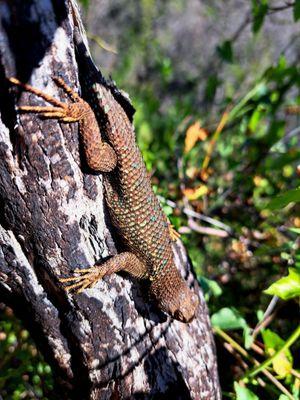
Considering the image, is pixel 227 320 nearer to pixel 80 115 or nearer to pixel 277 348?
pixel 277 348

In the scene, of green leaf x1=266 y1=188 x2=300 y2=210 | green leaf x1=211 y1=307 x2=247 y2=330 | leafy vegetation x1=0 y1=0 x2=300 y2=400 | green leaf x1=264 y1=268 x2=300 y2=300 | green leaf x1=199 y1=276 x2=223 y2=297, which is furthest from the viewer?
leafy vegetation x1=0 y1=0 x2=300 y2=400

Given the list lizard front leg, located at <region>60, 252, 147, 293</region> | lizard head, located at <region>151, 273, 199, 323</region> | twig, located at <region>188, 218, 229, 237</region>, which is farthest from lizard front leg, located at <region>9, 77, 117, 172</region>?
twig, located at <region>188, 218, 229, 237</region>

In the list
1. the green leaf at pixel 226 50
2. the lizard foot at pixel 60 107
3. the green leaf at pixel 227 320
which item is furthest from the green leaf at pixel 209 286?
the green leaf at pixel 226 50

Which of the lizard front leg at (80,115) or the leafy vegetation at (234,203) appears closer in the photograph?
the lizard front leg at (80,115)

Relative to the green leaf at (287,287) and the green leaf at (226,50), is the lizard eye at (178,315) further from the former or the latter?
the green leaf at (226,50)

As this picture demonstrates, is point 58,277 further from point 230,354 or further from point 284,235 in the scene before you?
point 284,235

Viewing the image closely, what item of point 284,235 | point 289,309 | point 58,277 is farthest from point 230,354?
point 58,277

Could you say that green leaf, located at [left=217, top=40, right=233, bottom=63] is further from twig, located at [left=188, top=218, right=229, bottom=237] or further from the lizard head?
the lizard head
